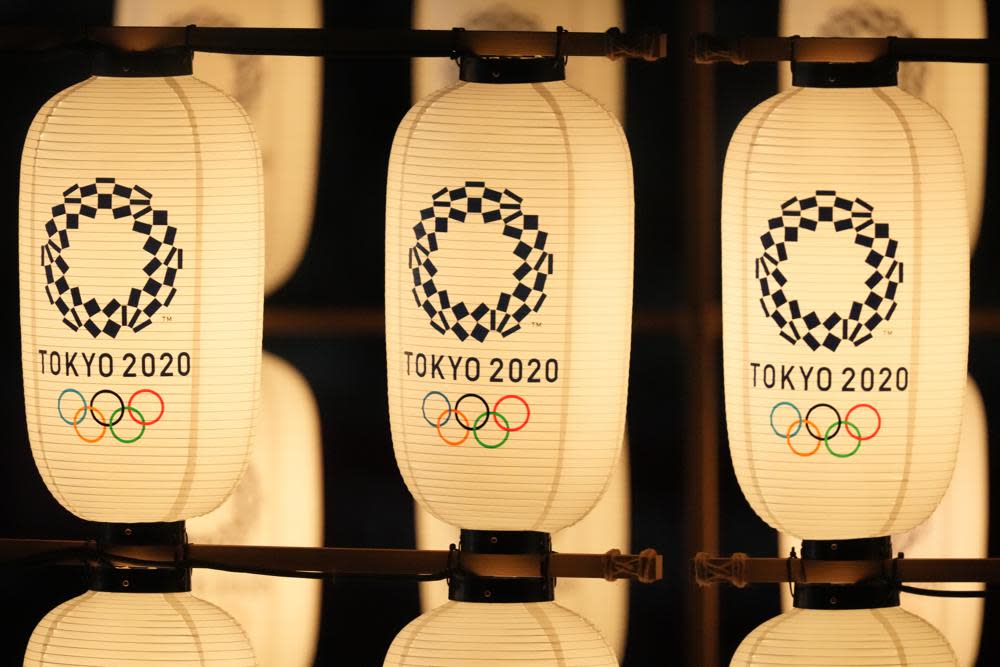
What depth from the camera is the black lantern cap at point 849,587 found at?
314 centimetres

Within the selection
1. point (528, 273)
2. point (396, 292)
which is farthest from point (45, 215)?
point (528, 273)

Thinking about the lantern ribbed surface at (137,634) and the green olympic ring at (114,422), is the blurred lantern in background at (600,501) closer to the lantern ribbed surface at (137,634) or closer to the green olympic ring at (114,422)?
the lantern ribbed surface at (137,634)

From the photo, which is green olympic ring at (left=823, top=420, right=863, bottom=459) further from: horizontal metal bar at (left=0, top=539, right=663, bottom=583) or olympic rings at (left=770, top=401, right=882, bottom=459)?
horizontal metal bar at (left=0, top=539, right=663, bottom=583)

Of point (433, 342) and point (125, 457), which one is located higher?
point (433, 342)

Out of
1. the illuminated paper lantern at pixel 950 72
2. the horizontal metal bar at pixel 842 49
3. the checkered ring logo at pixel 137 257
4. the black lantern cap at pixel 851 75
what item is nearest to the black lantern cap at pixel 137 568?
the checkered ring logo at pixel 137 257

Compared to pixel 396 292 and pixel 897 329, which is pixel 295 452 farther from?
pixel 897 329

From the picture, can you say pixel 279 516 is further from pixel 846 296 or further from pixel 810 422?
pixel 846 296

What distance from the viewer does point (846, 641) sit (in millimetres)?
3076

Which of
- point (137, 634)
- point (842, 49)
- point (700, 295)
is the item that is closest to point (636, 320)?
point (700, 295)

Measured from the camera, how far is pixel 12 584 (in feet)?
12.9

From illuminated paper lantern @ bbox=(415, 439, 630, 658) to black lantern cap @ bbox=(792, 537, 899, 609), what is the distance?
2.22 ft

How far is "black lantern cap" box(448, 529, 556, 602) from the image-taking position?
10.2ft

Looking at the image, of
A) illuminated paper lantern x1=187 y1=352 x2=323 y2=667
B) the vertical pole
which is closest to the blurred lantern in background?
the vertical pole

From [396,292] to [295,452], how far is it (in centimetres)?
90
